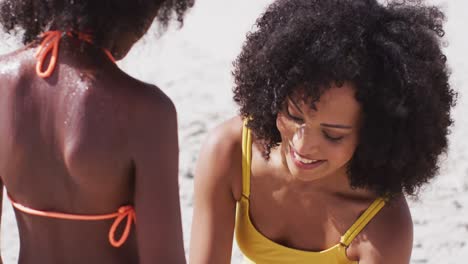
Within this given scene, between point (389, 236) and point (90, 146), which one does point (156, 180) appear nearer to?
point (90, 146)

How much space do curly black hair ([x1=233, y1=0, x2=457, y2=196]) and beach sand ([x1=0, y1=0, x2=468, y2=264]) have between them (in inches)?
19.0

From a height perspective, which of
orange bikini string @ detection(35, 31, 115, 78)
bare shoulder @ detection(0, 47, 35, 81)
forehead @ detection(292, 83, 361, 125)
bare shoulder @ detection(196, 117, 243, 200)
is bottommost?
bare shoulder @ detection(196, 117, 243, 200)

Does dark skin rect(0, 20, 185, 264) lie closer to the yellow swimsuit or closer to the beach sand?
the yellow swimsuit

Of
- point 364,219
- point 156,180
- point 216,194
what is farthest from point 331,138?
point 156,180

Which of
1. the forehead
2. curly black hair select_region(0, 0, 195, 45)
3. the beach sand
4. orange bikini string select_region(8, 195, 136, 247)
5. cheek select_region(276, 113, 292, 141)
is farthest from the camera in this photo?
the beach sand

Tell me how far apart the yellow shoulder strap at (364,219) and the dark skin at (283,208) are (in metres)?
0.01

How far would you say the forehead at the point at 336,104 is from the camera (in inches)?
88.7

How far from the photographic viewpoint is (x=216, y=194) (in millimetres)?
2670

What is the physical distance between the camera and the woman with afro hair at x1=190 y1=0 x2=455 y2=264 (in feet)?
7.46

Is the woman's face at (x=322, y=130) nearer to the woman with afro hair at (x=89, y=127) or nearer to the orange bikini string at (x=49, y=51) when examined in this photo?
the woman with afro hair at (x=89, y=127)

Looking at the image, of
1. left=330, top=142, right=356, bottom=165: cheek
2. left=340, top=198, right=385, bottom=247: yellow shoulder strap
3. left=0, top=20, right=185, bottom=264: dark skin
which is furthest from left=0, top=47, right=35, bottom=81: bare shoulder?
left=340, top=198, right=385, bottom=247: yellow shoulder strap

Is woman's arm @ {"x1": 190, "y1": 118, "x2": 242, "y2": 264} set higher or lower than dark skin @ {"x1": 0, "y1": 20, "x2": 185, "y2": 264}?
lower

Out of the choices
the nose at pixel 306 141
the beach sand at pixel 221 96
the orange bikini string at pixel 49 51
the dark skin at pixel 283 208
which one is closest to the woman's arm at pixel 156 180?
the orange bikini string at pixel 49 51

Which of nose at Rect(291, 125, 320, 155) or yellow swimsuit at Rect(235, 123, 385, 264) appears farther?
yellow swimsuit at Rect(235, 123, 385, 264)
